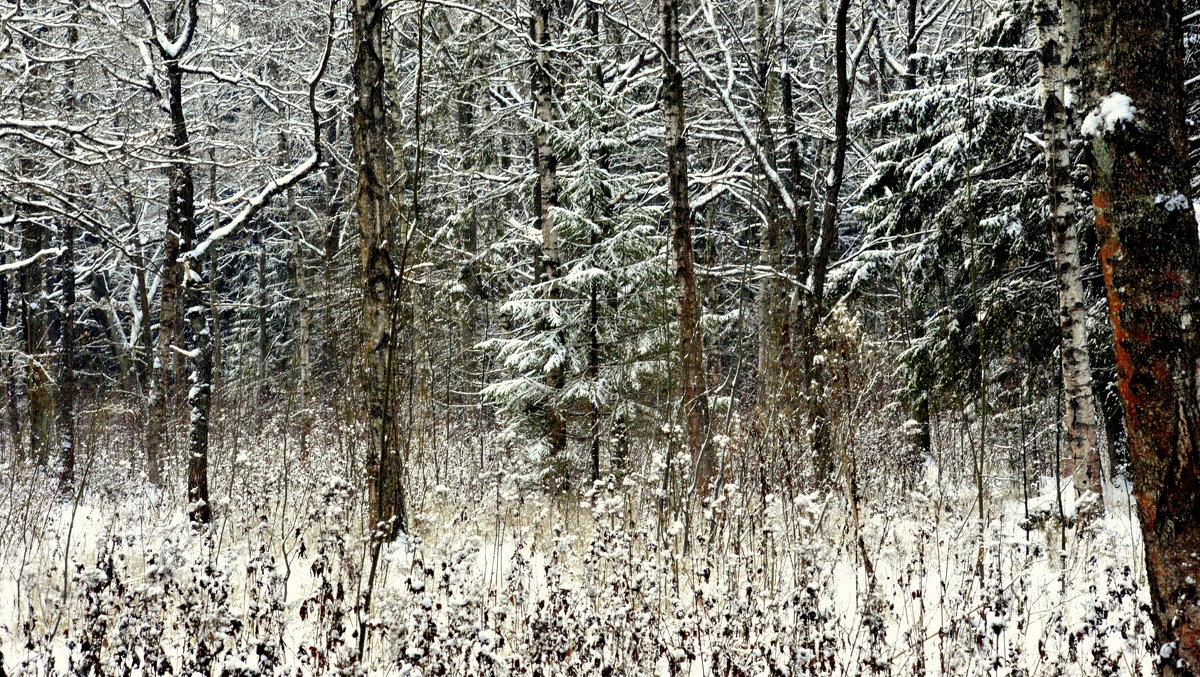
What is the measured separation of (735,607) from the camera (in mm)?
4402

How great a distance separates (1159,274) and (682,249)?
4640 millimetres

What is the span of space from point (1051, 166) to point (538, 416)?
631cm

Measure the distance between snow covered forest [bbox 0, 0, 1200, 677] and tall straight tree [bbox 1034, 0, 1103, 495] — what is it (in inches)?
1.3

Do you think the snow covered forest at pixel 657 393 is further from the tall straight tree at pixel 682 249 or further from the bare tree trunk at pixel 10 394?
the bare tree trunk at pixel 10 394

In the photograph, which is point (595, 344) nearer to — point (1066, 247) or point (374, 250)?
point (374, 250)

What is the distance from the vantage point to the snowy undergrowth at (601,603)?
142 inches

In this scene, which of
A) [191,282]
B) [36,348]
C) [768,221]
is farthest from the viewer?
[768,221]

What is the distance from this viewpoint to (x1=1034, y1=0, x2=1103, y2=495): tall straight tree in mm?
6449

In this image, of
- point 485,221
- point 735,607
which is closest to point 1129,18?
point 735,607

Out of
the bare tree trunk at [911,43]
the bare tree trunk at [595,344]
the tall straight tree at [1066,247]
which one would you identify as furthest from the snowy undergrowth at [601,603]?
the bare tree trunk at [911,43]

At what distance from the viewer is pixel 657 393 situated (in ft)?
25.3

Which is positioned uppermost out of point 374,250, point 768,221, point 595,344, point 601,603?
point 768,221

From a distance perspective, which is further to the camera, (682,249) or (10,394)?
(10,394)

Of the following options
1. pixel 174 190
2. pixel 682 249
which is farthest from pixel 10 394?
pixel 682 249
